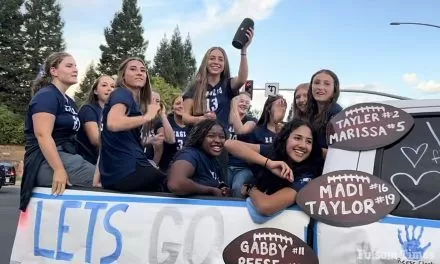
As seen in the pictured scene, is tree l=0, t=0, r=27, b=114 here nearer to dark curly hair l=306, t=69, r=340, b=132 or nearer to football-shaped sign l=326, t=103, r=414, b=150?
dark curly hair l=306, t=69, r=340, b=132

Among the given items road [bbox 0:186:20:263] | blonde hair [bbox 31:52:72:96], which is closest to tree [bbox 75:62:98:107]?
road [bbox 0:186:20:263]

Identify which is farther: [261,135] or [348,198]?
[261,135]

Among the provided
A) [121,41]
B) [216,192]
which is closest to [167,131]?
[216,192]

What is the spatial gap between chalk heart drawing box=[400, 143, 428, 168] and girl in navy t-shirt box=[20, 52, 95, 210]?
198 centimetres

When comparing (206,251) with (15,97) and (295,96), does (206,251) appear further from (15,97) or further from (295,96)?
(15,97)

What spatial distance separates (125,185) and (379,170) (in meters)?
1.42

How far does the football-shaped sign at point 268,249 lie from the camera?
8.38 feet

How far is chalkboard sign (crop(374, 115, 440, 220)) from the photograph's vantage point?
2408 millimetres

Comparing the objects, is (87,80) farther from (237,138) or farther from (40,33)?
(237,138)

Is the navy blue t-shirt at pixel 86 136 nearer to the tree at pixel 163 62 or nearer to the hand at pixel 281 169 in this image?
the hand at pixel 281 169

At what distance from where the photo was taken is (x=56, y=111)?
3852mm

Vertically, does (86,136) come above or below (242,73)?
below

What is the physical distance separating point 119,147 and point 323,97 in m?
1.35

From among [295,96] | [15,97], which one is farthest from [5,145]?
[295,96]
